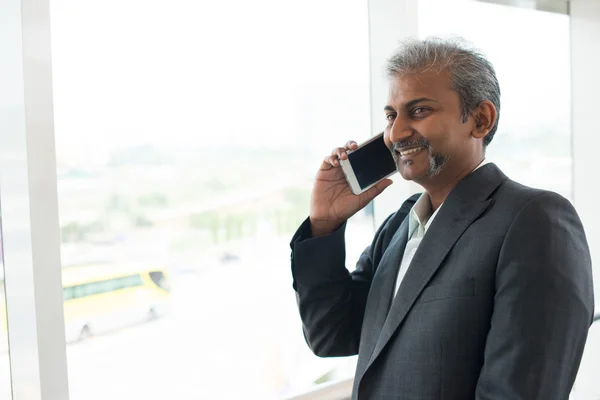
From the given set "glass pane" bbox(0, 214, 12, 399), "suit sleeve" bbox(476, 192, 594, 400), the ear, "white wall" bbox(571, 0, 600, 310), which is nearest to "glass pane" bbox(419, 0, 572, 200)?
"white wall" bbox(571, 0, 600, 310)

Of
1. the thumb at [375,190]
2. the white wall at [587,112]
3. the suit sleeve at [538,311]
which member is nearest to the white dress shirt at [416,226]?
the thumb at [375,190]

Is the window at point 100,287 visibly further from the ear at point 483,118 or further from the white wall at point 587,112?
the white wall at point 587,112

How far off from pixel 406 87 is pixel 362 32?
1.06 m

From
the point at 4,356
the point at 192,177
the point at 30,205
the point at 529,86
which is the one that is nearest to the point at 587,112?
the point at 529,86

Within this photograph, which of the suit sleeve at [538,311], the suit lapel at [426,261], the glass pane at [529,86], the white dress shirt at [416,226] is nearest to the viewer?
the suit sleeve at [538,311]

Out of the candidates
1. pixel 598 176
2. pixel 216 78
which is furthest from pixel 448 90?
pixel 598 176

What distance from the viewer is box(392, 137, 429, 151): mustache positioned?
3.84 ft

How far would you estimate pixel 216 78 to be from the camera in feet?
5.91

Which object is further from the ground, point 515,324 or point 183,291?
point 515,324

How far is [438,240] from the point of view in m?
1.14

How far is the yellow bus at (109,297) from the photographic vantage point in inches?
61.1

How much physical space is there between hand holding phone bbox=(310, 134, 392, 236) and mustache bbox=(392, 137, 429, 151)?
0.62 feet

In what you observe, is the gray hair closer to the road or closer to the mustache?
the mustache

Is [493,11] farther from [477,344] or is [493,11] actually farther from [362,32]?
[477,344]
